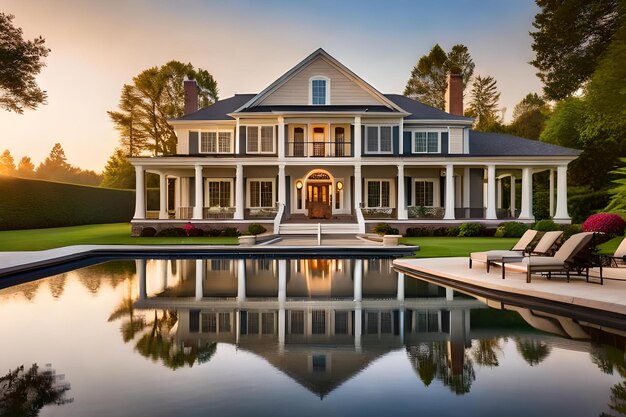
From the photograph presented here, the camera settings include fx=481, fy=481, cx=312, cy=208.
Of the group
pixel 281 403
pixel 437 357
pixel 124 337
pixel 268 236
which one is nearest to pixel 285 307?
pixel 124 337

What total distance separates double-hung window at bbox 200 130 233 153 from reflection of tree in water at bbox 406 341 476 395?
91.3ft

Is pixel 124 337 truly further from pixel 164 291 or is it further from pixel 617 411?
pixel 617 411

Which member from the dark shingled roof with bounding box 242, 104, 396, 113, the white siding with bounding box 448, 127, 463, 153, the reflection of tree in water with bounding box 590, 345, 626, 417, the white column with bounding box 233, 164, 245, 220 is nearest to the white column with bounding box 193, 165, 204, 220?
the white column with bounding box 233, 164, 245, 220

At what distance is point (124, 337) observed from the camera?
7582 millimetres

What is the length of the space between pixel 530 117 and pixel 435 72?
1435cm

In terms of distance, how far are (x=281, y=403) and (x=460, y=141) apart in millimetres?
30316

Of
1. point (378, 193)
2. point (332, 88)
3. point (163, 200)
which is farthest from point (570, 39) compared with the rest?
point (163, 200)

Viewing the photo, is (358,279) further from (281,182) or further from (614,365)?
(281,182)

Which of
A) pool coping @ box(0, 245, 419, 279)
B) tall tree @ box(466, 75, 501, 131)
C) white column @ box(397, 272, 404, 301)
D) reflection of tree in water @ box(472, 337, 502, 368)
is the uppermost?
tall tree @ box(466, 75, 501, 131)

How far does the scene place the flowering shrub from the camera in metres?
19.2

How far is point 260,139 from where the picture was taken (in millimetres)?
31953

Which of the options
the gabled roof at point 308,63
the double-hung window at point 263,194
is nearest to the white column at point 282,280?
the double-hung window at point 263,194

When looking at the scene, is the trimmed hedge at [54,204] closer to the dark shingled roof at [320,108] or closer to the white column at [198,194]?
the white column at [198,194]

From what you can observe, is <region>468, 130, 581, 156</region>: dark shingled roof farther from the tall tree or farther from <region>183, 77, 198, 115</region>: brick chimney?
the tall tree
